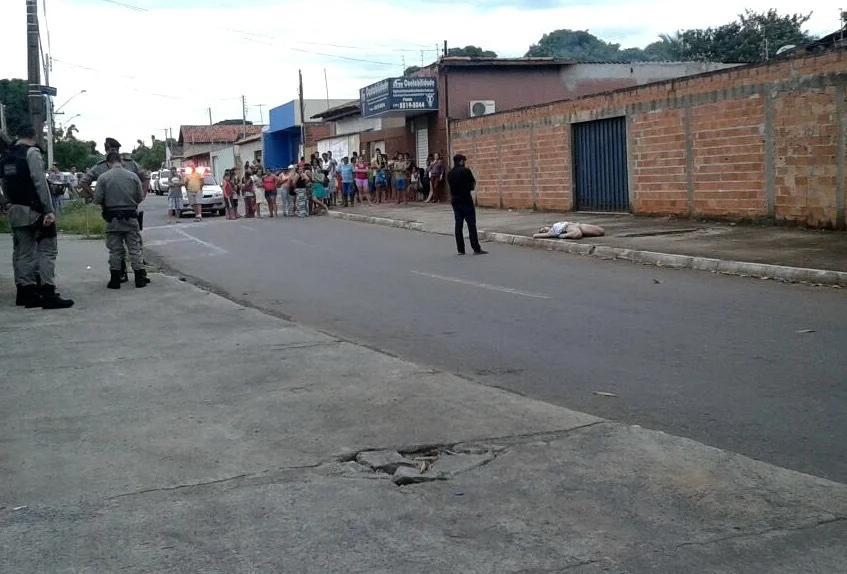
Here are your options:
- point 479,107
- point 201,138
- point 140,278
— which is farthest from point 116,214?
point 201,138

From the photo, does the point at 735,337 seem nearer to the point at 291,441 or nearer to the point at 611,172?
the point at 291,441

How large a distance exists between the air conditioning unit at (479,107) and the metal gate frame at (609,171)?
378 inches

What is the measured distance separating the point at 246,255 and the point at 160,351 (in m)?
9.71

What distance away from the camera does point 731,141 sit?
17.6 metres

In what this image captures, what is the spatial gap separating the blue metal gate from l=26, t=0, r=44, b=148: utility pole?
12.4 m

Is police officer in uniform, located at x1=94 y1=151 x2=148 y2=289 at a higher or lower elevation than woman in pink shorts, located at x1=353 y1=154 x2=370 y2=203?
→ lower

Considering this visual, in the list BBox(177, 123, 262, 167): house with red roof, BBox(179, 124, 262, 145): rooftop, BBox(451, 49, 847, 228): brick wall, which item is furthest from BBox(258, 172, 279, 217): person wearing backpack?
BBox(179, 124, 262, 145): rooftop

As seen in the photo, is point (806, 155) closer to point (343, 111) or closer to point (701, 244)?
point (701, 244)

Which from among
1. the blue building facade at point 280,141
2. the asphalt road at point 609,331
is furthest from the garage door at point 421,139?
the blue building facade at point 280,141

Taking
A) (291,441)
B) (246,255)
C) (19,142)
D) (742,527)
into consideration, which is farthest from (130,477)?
(246,255)

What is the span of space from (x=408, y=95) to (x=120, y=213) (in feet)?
68.6

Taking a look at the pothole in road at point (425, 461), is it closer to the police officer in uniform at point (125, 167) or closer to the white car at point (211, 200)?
the police officer in uniform at point (125, 167)

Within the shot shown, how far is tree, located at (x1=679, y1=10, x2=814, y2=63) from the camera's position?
182 feet

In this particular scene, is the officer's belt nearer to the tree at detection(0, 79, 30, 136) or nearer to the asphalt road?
the asphalt road
